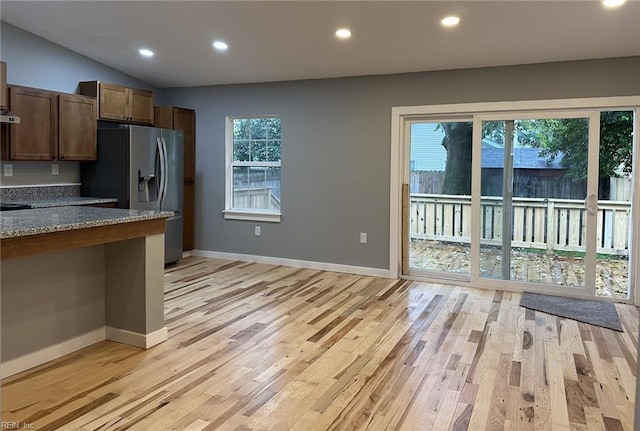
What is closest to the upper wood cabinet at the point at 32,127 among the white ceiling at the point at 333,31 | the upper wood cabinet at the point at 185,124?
the white ceiling at the point at 333,31

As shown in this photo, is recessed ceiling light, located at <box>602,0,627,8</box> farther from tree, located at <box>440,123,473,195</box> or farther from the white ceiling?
tree, located at <box>440,123,473,195</box>

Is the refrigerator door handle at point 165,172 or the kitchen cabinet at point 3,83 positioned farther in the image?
the refrigerator door handle at point 165,172

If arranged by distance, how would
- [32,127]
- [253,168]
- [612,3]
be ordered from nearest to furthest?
[612,3], [32,127], [253,168]

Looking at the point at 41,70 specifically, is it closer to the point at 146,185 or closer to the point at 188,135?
the point at 146,185

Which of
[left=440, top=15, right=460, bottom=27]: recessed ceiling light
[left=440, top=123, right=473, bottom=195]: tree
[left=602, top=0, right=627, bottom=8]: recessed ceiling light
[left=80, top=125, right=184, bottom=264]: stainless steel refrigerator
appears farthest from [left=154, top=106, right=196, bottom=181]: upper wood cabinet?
[left=602, top=0, right=627, bottom=8]: recessed ceiling light

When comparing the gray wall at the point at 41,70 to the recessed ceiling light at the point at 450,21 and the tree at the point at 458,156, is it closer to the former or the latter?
the recessed ceiling light at the point at 450,21

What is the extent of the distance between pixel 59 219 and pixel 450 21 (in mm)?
3278

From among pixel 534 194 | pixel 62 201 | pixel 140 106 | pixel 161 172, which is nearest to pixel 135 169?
pixel 161 172

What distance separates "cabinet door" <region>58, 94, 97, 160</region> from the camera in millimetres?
4984

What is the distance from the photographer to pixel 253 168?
21.3ft

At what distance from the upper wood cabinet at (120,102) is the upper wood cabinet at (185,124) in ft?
0.63

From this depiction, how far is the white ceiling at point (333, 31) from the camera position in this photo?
3834 millimetres

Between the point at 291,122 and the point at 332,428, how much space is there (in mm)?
4315

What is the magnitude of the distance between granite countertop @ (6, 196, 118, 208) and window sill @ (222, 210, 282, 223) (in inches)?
62.6
